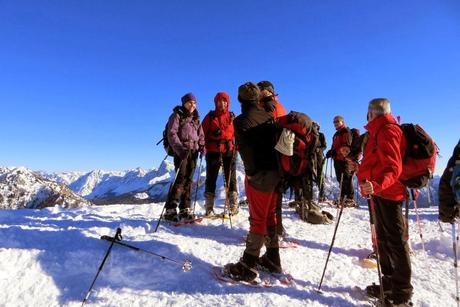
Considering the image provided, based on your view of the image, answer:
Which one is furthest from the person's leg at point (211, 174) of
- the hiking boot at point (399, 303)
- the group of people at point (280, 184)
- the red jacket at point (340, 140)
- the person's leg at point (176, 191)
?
the red jacket at point (340, 140)

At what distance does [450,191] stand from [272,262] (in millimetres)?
2909

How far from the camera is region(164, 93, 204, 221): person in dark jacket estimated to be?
840 centimetres

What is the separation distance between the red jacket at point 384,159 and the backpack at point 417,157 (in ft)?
0.37

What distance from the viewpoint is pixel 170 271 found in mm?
5418

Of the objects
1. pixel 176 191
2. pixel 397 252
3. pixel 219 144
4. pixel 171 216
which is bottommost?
pixel 397 252

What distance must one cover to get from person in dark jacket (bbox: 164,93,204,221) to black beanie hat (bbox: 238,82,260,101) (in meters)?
3.12

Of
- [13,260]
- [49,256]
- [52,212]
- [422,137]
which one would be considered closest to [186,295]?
[49,256]

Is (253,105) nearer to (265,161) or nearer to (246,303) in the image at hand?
(265,161)

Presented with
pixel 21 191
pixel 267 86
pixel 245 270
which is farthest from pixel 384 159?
pixel 21 191

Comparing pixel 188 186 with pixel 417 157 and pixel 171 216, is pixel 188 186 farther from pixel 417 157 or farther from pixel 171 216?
pixel 417 157

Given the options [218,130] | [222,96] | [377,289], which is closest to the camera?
[377,289]

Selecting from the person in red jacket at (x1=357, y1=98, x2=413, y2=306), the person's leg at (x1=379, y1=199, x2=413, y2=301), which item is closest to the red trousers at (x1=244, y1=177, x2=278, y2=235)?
the person in red jacket at (x1=357, y1=98, x2=413, y2=306)

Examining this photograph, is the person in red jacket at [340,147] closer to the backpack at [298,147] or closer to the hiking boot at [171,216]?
the hiking boot at [171,216]

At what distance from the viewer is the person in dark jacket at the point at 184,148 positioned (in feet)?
27.6
